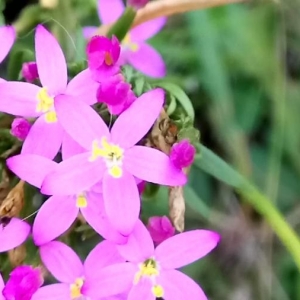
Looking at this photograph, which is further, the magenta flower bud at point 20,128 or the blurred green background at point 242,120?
the blurred green background at point 242,120

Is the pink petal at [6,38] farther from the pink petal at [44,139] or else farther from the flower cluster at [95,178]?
the pink petal at [44,139]

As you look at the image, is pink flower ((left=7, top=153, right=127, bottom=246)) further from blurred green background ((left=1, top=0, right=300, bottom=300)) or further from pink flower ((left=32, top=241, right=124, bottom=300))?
blurred green background ((left=1, top=0, right=300, bottom=300))

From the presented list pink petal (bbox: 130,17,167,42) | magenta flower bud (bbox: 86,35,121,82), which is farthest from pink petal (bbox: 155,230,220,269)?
pink petal (bbox: 130,17,167,42)

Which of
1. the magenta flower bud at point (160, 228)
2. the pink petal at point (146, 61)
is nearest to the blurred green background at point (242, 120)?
the pink petal at point (146, 61)

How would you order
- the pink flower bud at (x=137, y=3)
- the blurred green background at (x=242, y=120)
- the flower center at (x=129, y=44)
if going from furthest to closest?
the blurred green background at (x=242, y=120), the flower center at (x=129, y=44), the pink flower bud at (x=137, y=3)

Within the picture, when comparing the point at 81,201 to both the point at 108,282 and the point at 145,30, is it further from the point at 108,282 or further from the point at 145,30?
the point at 145,30

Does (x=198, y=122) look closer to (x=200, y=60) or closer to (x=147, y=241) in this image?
(x=200, y=60)

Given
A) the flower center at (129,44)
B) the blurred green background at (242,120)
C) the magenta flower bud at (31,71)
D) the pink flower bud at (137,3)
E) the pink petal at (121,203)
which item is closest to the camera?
the pink petal at (121,203)
